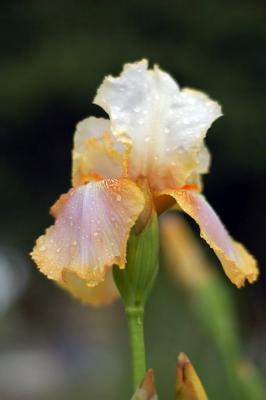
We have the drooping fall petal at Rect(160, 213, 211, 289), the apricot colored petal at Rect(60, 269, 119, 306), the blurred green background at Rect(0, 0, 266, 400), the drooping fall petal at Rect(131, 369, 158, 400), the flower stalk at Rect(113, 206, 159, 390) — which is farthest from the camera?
the blurred green background at Rect(0, 0, 266, 400)

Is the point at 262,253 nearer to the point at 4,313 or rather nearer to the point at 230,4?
the point at 230,4

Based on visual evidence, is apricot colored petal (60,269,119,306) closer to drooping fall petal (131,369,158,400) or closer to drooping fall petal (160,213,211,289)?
drooping fall petal (131,369,158,400)

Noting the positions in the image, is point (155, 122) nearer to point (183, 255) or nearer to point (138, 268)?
point (138, 268)

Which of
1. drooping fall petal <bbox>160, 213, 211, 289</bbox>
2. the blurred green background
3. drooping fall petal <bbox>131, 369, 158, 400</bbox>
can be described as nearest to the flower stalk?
drooping fall petal <bbox>131, 369, 158, 400</bbox>

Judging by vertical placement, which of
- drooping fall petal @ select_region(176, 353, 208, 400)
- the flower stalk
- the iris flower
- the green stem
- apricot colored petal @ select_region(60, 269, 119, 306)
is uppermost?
the iris flower

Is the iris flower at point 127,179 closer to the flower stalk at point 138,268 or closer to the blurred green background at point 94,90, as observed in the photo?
the flower stalk at point 138,268

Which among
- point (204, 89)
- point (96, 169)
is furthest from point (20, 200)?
point (96, 169)

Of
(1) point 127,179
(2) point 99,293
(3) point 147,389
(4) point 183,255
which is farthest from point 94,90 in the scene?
(3) point 147,389

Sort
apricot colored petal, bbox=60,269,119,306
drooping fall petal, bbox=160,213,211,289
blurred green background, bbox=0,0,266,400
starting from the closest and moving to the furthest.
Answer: apricot colored petal, bbox=60,269,119,306
drooping fall petal, bbox=160,213,211,289
blurred green background, bbox=0,0,266,400
